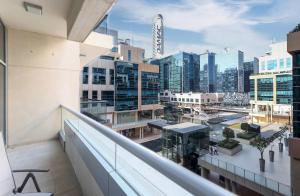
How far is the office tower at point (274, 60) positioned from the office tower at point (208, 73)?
313 inches

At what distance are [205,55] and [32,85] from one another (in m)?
23.5

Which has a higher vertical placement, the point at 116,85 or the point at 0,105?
the point at 116,85

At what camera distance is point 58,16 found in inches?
114

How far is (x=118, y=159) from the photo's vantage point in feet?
3.68

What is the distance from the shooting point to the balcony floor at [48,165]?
6.49 ft

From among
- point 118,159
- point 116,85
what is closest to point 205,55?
point 116,85

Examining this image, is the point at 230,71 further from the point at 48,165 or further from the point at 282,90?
the point at 48,165

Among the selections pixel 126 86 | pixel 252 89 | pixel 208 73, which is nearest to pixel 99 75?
pixel 126 86

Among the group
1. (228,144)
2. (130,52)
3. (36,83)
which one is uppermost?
(130,52)

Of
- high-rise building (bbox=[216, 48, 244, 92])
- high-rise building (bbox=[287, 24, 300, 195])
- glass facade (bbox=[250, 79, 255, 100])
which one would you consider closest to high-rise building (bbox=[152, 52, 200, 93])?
high-rise building (bbox=[216, 48, 244, 92])

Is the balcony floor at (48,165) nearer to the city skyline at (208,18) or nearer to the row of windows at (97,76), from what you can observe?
the row of windows at (97,76)

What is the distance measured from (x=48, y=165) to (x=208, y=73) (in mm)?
24862

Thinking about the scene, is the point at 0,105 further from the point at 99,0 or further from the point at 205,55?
the point at 205,55

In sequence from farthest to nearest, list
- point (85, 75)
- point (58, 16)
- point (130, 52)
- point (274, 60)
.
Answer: point (130, 52) → point (274, 60) → point (85, 75) → point (58, 16)
